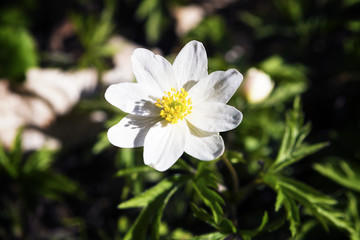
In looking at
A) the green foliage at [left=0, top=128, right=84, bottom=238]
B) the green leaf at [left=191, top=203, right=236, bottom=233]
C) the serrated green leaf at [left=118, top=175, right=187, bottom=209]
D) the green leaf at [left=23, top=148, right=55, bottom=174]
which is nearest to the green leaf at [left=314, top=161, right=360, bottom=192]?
the green leaf at [left=191, top=203, right=236, bottom=233]

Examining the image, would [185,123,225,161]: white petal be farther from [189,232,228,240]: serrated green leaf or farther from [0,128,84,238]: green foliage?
[0,128,84,238]: green foliage

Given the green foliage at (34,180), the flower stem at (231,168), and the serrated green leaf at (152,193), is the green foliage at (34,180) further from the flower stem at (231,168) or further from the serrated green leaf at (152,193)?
the flower stem at (231,168)

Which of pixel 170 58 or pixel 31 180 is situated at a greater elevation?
pixel 170 58

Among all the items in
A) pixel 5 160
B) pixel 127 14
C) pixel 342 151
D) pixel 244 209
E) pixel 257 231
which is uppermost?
pixel 127 14

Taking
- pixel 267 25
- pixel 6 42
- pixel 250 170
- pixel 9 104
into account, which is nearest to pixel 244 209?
pixel 250 170

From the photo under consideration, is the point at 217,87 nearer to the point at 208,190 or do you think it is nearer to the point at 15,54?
the point at 208,190

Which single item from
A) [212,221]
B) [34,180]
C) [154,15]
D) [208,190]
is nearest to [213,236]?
[212,221]

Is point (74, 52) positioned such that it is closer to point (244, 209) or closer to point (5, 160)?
point (5, 160)
